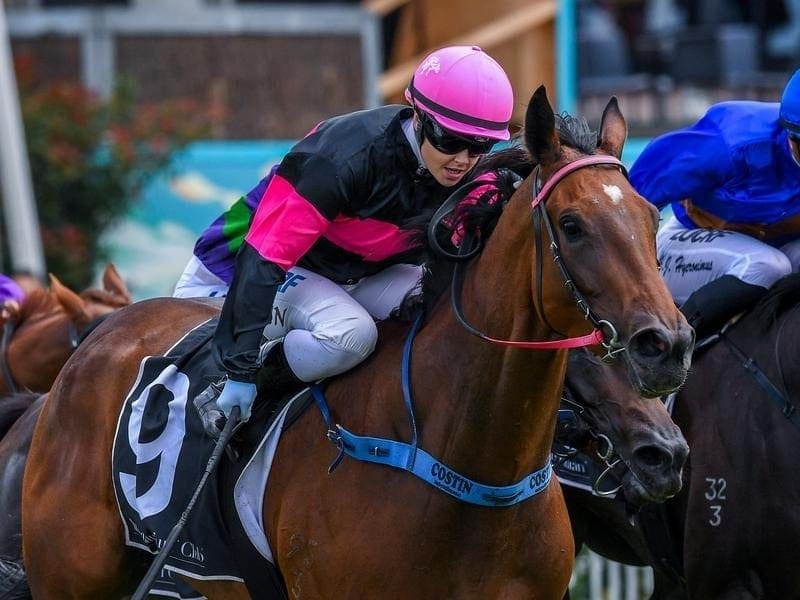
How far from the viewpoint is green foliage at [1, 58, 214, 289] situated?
12492mm

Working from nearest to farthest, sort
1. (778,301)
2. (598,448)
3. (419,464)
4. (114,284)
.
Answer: (419,464)
(598,448)
(778,301)
(114,284)

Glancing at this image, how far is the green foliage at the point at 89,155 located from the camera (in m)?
12.5

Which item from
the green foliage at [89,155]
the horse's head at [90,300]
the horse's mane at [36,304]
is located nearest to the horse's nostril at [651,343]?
the horse's head at [90,300]

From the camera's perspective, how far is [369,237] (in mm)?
4535

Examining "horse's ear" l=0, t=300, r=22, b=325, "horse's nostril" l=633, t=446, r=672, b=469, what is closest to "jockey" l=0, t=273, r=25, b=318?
"horse's ear" l=0, t=300, r=22, b=325

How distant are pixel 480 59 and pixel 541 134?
453mm

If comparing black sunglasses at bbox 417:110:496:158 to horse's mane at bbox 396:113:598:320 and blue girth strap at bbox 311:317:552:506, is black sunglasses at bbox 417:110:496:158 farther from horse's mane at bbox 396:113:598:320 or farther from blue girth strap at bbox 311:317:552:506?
blue girth strap at bbox 311:317:552:506

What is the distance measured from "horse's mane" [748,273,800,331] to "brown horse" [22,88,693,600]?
1375 mm

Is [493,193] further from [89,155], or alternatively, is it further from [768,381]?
[89,155]

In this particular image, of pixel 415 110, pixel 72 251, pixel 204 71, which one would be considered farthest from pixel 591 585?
pixel 204 71

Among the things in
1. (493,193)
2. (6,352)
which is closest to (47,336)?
(6,352)

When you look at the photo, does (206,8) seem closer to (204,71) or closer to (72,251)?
(204,71)

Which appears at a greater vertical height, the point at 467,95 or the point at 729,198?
the point at 467,95

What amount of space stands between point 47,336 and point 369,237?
10.9 feet
